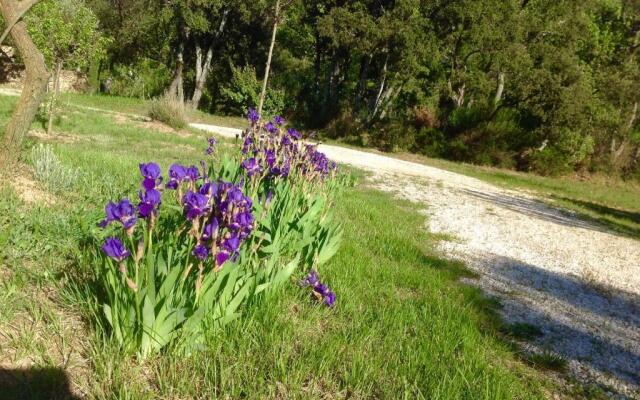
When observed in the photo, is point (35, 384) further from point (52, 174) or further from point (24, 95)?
point (24, 95)

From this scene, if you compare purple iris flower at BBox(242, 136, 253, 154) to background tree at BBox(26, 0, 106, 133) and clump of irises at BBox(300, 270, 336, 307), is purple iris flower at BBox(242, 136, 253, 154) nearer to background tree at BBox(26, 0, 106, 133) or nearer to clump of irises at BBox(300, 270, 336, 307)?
clump of irises at BBox(300, 270, 336, 307)

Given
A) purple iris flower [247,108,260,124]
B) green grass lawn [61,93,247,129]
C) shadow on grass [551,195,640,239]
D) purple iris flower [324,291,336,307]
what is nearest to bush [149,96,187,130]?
green grass lawn [61,93,247,129]

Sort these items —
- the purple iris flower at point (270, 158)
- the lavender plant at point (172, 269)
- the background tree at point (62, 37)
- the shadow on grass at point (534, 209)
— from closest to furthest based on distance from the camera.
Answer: the lavender plant at point (172, 269)
the purple iris flower at point (270, 158)
the shadow on grass at point (534, 209)
the background tree at point (62, 37)

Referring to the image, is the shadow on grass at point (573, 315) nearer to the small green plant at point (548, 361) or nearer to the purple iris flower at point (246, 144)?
the small green plant at point (548, 361)

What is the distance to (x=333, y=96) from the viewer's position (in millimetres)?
25562

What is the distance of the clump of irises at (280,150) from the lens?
3.51 meters

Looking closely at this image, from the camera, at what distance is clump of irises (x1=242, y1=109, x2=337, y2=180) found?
11.5 ft

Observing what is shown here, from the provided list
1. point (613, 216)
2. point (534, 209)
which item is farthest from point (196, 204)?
point (613, 216)

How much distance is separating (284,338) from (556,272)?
416 centimetres

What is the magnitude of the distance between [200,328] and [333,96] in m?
24.5

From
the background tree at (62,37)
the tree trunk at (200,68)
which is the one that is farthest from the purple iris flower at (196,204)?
the tree trunk at (200,68)

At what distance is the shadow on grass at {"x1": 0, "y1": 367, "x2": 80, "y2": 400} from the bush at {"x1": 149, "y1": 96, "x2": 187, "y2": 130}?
12.9m

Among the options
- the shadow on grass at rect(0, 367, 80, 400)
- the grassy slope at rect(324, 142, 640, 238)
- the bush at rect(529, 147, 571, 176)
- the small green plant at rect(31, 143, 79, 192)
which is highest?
the bush at rect(529, 147, 571, 176)

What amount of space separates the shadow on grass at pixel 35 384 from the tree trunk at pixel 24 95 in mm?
2766
